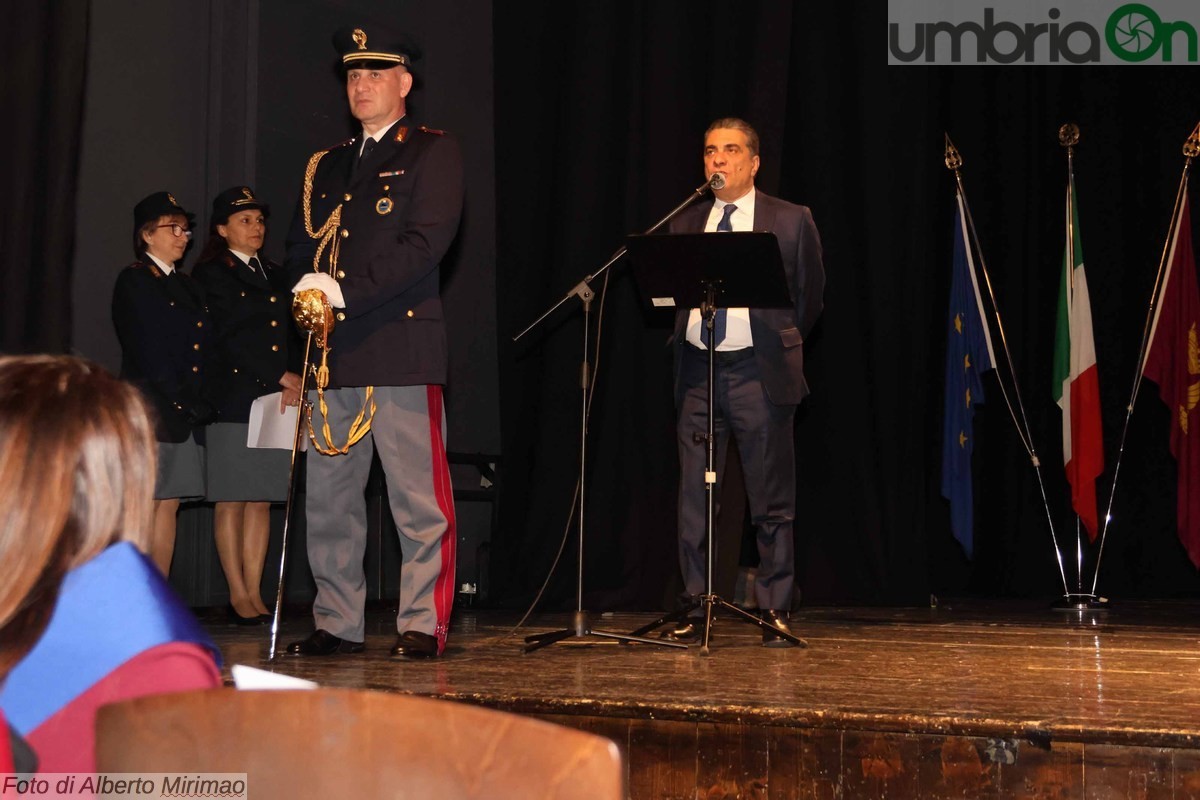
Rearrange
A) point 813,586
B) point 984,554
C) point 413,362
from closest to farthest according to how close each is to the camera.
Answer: point 413,362 → point 813,586 → point 984,554

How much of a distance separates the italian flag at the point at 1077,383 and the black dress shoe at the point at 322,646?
3889mm

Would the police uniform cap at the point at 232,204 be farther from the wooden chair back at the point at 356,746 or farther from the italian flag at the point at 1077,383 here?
the wooden chair back at the point at 356,746

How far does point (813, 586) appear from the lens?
591 centimetres

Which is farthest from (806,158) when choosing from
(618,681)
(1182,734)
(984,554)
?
(1182,734)

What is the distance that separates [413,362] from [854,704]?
5.35 feet

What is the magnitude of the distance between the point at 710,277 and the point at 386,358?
38.1 inches

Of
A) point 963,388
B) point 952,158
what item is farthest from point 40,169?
point 963,388

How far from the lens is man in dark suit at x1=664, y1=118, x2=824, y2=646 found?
417cm

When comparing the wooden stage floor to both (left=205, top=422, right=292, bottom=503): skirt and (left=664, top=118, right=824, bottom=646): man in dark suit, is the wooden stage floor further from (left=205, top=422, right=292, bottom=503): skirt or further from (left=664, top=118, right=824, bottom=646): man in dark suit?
(left=205, top=422, right=292, bottom=503): skirt

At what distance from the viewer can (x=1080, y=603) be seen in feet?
18.9

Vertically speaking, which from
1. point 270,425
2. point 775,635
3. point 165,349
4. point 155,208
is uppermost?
point 155,208

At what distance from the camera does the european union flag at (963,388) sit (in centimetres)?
637

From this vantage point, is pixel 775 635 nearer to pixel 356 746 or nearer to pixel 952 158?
pixel 952 158

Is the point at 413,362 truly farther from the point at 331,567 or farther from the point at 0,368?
the point at 0,368
